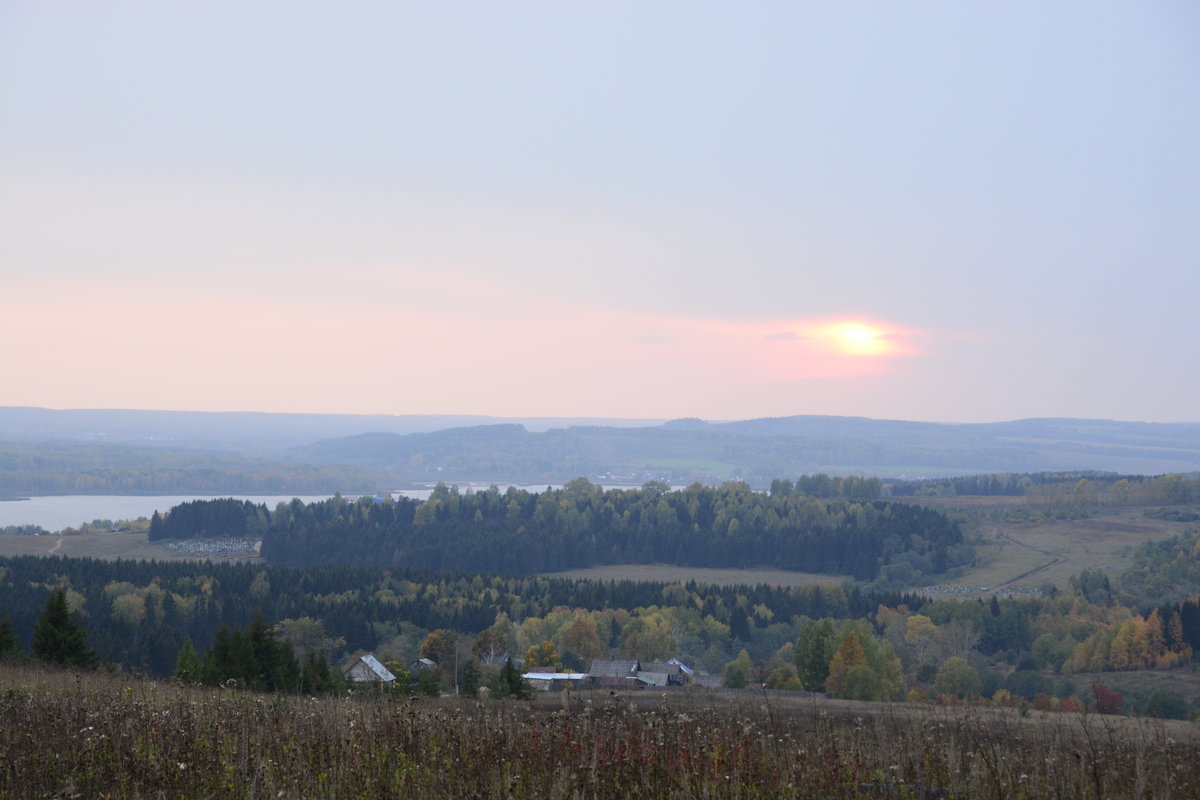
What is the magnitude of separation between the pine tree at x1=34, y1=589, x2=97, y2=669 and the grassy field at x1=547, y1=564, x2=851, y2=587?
104660 millimetres

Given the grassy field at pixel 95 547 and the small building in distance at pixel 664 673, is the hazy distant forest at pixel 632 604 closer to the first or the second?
the small building in distance at pixel 664 673

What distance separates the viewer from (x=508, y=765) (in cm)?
855

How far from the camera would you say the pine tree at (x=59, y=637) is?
29.9 metres

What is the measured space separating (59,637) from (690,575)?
390ft

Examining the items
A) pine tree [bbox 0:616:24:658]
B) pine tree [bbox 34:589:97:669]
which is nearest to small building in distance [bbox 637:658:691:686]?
pine tree [bbox 34:589:97:669]

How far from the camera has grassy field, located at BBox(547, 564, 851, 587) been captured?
5364 inches

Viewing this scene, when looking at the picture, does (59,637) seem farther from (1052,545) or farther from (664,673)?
(1052,545)

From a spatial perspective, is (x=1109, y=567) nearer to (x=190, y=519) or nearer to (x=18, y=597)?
(x=18, y=597)

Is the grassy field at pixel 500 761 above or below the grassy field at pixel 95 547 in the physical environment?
above

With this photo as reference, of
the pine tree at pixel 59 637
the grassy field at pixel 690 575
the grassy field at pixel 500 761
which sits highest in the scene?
the grassy field at pixel 500 761

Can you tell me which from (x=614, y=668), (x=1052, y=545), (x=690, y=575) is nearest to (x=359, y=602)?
(x=614, y=668)

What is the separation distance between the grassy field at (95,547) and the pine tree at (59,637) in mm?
106415

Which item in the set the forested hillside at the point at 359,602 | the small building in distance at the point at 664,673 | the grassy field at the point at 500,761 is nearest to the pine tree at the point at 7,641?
the grassy field at the point at 500,761

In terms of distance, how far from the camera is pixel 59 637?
3022 cm
